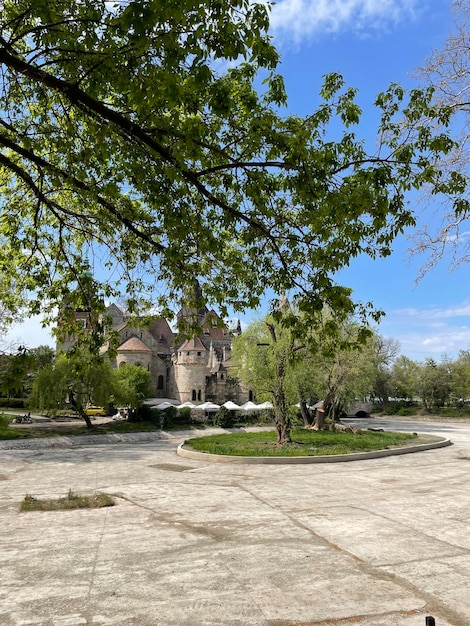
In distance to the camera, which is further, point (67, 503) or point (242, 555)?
point (67, 503)

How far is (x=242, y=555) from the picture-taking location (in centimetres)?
691

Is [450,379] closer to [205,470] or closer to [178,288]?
[205,470]

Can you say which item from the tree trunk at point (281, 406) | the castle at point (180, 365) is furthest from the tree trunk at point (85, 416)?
the tree trunk at point (281, 406)

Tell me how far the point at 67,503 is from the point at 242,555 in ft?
17.5

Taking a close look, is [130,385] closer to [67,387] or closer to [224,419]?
[224,419]

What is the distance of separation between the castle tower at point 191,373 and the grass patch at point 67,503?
167 ft

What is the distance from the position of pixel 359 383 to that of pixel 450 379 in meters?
39.1

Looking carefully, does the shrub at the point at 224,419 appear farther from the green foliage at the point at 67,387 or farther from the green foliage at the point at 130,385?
the green foliage at the point at 67,387

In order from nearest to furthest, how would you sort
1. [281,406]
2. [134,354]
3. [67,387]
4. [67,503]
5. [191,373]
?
1. [67,503]
2. [281,406]
3. [67,387]
4. [134,354]
5. [191,373]

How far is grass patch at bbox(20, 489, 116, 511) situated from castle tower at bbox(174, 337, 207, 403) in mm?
50860

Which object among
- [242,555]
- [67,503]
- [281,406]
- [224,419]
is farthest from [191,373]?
[242,555]

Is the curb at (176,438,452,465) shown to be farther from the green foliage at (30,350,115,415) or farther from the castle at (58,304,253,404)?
the castle at (58,304,253,404)

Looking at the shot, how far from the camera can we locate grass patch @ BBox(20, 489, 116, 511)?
33.7ft

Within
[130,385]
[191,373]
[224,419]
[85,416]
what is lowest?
[224,419]
